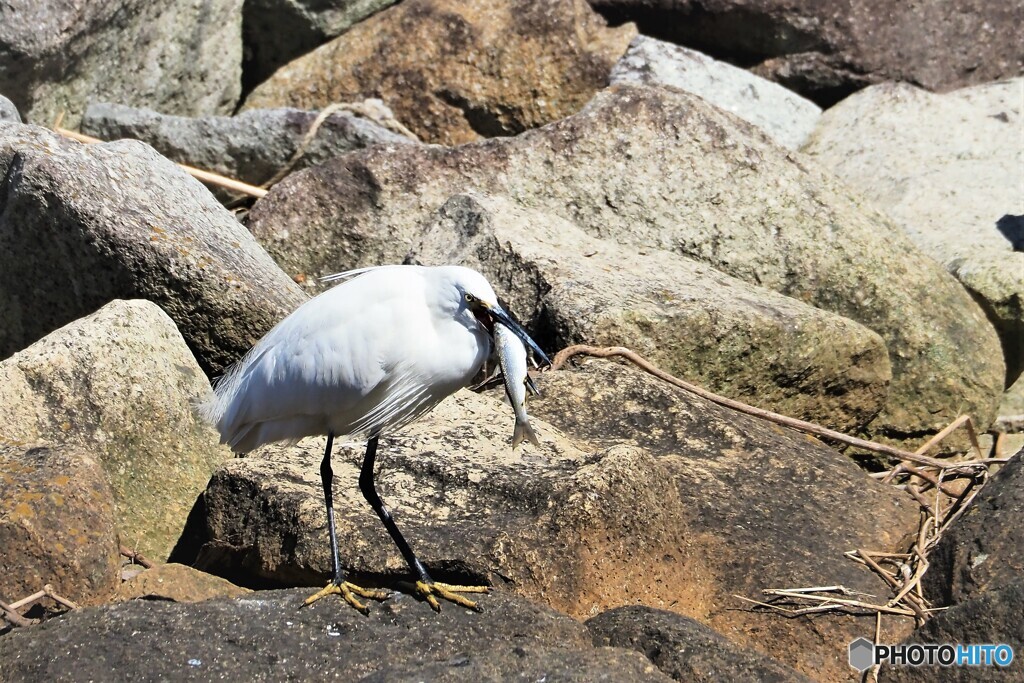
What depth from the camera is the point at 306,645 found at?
10.6 feet

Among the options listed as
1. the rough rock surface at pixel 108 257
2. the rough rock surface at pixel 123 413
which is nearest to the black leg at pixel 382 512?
the rough rock surface at pixel 123 413

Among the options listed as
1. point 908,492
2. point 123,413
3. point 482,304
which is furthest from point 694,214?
point 123,413

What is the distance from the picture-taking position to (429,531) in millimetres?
3957

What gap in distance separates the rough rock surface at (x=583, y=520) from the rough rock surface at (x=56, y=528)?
13.3 inches

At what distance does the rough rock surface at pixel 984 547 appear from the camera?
3713mm

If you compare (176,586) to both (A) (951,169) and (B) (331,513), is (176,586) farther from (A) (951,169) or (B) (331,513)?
(A) (951,169)

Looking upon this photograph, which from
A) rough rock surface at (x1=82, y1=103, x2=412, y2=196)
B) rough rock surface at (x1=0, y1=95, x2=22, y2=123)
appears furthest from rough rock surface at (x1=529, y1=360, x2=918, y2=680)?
rough rock surface at (x1=0, y1=95, x2=22, y2=123)

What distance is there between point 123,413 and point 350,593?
57.6 inches

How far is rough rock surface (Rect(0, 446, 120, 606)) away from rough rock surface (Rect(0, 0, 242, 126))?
12.6ft

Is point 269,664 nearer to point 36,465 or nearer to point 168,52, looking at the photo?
point 36,465

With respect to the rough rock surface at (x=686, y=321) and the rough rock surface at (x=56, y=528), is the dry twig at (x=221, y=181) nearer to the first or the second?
the rough rock surface at (x=686, y=321)

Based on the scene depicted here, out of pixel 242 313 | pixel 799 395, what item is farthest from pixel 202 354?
pixel 799 395

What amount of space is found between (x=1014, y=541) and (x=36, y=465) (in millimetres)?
3011

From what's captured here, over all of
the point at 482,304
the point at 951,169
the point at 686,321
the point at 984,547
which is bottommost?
the point at 984,547
